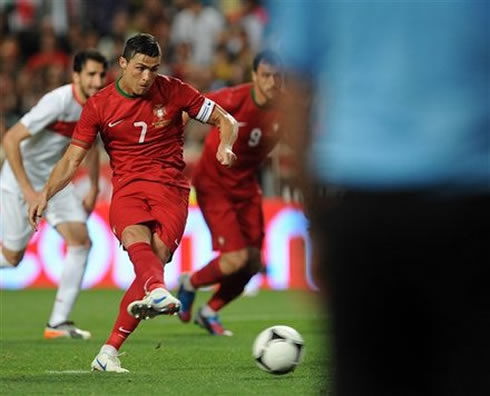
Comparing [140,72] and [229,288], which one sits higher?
[140,72]

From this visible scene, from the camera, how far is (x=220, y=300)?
1125cm

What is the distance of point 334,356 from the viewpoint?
2.64 metres

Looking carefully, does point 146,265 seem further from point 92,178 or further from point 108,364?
point 92,178

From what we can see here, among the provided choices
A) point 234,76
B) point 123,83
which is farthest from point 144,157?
point 234,76

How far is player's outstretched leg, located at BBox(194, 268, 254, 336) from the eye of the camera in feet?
36.4

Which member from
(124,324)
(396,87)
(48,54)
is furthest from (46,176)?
(396,87)

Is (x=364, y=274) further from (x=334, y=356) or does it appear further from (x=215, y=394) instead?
(x=215, y=394)

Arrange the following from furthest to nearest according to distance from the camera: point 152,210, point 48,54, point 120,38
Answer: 1. point 120,38
2. point 48,54
3. point 152,210

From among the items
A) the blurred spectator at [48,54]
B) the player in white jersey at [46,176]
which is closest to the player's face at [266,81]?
the player in white jersey at [46,176]

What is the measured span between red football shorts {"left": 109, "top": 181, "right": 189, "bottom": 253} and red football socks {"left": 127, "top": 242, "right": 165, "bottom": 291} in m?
0.26

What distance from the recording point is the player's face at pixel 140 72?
8.34m

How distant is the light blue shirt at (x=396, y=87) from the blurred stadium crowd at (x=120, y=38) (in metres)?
15.3

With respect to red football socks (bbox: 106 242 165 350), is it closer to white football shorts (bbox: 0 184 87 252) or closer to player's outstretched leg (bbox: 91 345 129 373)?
player's outstretched leg (bbox: 91 345 129 373)

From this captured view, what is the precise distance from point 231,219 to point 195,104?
278cm
